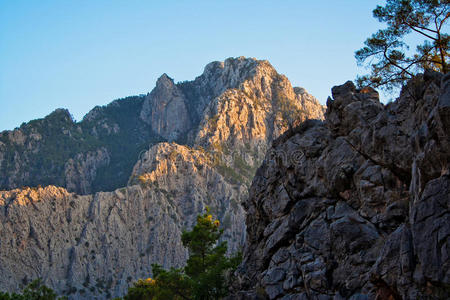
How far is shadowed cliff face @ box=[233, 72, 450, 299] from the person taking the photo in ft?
51.4

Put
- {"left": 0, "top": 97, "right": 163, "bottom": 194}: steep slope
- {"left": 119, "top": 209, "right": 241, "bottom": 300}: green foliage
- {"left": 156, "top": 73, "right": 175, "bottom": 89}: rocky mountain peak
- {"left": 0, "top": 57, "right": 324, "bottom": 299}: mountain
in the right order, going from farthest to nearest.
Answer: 1. {"left": 156, "top": 73, "right": 175, "bottom": 89}: rocky mountain peak
2. {"left": 0, "top": 97, "right": 163, "bottom": 194}: steep slope
3. {"left": 0, "top": 57, "right": 324, "bottom": 299}: mountain
4. {"left": 119, "top": 209, "right": 241, "bottom": 300}: green foliage

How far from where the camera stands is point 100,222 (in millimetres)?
106688

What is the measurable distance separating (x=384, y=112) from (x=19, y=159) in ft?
468

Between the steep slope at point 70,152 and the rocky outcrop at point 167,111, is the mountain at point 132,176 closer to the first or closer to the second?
the steep slope at point 70,152

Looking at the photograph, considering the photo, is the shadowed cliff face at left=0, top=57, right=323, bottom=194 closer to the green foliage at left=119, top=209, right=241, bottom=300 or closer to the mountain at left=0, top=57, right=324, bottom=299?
the mountain at left=0, top=57, right=324, bottom=299

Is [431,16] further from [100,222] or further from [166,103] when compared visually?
[166,103]

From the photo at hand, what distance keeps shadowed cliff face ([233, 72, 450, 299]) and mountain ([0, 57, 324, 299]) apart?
7497cm

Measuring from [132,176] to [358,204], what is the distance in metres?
106

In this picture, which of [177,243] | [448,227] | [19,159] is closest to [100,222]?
[177,243]

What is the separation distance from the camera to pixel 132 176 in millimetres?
123375

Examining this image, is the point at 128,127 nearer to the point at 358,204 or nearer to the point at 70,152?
the point at 70,152

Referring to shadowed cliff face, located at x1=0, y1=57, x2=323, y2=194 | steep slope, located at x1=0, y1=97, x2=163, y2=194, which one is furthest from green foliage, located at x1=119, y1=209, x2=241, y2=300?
steep slope, located at x1=0, y1=97, x2=163, y2=194

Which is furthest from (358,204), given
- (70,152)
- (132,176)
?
(70,152)

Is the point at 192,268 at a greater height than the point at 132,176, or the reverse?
the point at 132,176
